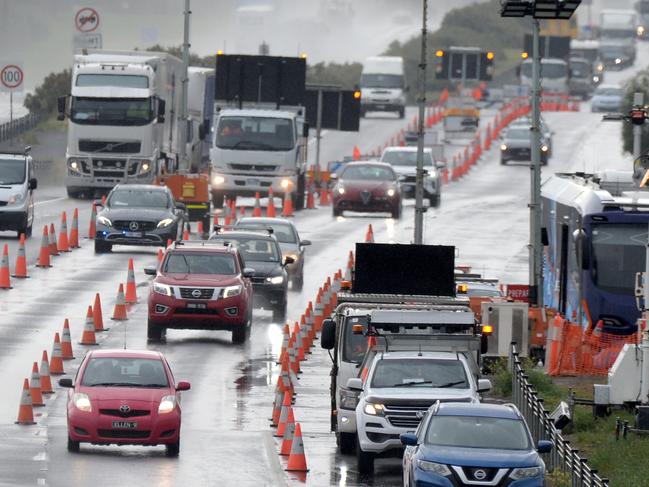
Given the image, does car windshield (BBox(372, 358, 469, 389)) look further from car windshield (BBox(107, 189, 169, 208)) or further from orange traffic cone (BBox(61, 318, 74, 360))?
car windshield (BBox(107, 189, 169, 208))

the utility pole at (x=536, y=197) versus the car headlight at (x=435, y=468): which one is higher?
the utility pole at (x=536, y=197)

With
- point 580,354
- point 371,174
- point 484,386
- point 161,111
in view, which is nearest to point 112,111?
point 161,111

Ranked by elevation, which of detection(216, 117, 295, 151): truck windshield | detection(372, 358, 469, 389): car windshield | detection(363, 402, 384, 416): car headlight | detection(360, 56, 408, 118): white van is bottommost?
detection(363, 402, 384, 416): car headlight

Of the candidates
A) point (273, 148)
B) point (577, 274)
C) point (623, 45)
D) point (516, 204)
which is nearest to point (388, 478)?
point (577, 274)

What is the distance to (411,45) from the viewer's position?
481 feet

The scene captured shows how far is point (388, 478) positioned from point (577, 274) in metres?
10.7

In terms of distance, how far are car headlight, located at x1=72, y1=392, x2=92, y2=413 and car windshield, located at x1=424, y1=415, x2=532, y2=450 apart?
5.09 meters

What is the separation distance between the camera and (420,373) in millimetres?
24344

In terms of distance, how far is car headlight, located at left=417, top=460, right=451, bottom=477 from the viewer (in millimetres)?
19828

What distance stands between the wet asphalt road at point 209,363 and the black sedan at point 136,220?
20.8 inches

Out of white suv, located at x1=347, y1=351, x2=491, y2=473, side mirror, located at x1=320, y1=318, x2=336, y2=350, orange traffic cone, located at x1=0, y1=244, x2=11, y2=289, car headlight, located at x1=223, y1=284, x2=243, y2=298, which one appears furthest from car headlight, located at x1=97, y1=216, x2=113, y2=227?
white suv, located at x1=347, y1=351, x2=491, y2=473

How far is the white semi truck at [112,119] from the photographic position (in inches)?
2283

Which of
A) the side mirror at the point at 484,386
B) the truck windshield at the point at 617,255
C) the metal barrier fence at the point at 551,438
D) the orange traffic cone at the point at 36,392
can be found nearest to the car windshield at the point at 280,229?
the truck windshield at the point at 617,255

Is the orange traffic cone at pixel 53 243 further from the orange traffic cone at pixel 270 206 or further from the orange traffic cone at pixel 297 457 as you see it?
the orange traffic cone at pixel 297 457
